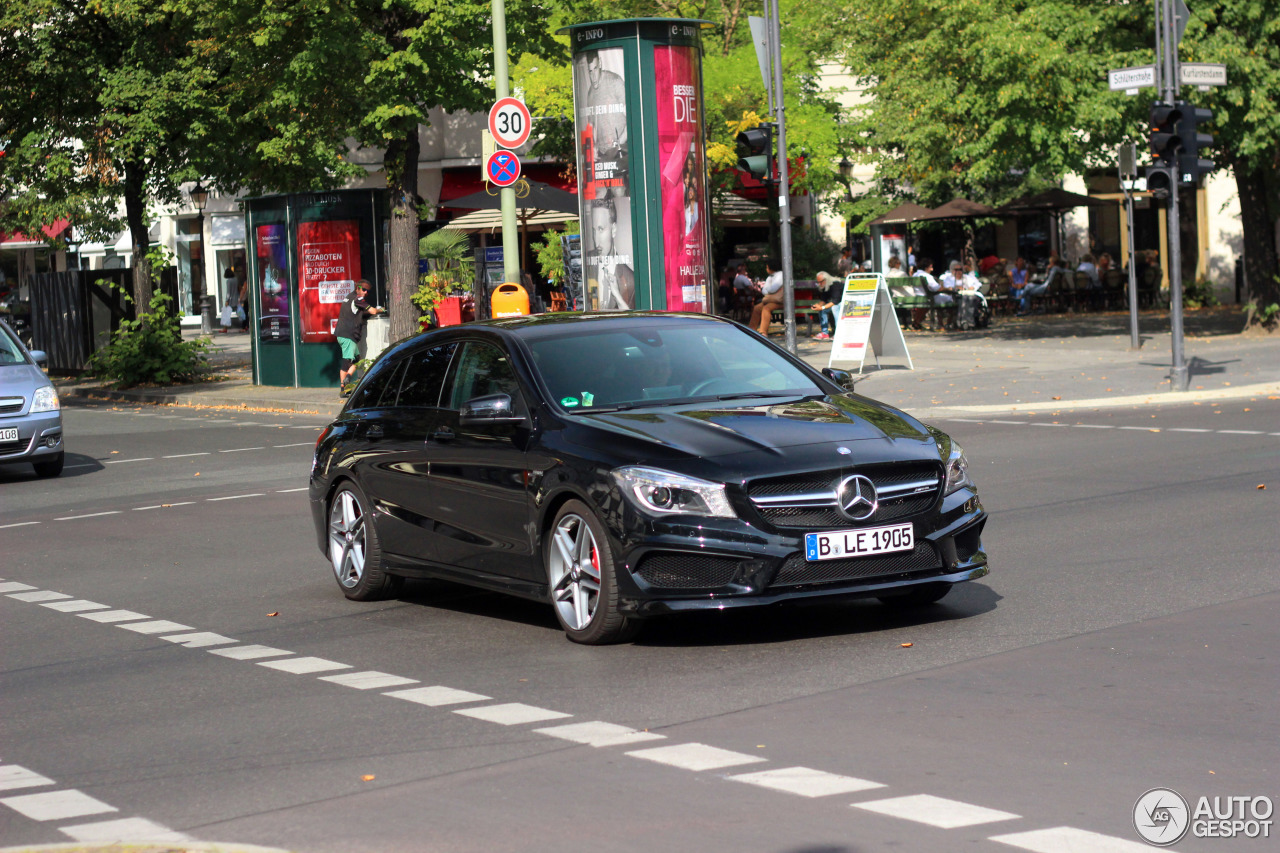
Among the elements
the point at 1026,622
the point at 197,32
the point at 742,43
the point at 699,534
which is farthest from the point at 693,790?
the point at 742,43

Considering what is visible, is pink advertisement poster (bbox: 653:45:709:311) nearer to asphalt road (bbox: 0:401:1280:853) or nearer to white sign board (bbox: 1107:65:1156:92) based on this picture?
white sign board (bbox: 1107:65:1156:92)

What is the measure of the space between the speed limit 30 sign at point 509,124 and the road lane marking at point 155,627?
12611mm

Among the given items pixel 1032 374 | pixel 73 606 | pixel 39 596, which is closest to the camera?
pixel 73 606

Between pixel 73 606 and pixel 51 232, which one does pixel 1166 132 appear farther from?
pixel 51 232

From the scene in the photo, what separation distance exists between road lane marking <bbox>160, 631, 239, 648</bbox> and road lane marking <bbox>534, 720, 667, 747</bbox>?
2.85 m

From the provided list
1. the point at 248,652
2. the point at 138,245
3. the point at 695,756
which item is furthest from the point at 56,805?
the point at 138,245

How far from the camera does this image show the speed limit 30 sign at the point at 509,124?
2091 centimetres

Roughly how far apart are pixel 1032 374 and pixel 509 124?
28.1ft

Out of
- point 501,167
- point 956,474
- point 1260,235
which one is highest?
point 501,167

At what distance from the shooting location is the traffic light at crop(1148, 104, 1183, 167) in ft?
68.8

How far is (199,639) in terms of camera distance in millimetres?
8625

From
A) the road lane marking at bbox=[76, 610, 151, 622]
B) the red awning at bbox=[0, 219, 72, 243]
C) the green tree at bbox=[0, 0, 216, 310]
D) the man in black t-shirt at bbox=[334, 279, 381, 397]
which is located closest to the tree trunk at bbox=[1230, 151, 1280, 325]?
the man in black t-shirt at bbox=[334, 279, 381, 397]

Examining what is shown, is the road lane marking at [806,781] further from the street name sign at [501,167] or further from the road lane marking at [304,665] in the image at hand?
the street name sign at [501,167]

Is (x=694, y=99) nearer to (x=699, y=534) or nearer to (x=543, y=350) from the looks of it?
(x=543, y=350)
